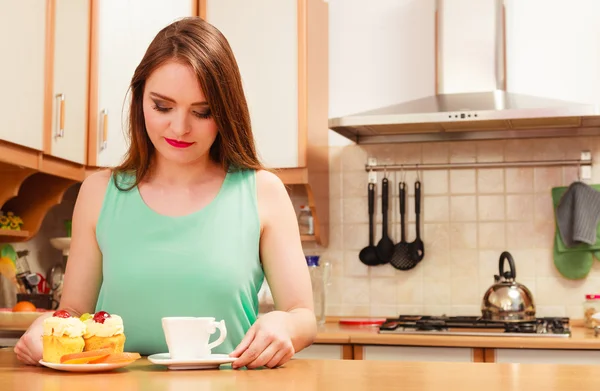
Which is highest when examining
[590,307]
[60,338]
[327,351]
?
[60,338]

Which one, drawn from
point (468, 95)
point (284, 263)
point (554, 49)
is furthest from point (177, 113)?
point (554, 49)

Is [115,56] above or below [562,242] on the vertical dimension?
above

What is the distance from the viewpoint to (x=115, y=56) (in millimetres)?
3207

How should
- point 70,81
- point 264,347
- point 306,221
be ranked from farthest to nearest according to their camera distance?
point 306,221 < point 70,81 < point 264,347

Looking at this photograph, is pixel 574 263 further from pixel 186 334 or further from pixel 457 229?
pixel 186 334

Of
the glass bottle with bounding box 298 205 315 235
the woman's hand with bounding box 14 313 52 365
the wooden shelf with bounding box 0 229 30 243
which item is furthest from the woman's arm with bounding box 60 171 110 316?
the glass bottle with bounding box 298 205 315 235

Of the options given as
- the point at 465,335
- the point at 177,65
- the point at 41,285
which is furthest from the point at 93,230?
the point at 41,285

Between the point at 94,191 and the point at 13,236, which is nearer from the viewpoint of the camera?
the point at 94,191

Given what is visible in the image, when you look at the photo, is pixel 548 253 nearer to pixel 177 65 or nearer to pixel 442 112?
pixel 442 112

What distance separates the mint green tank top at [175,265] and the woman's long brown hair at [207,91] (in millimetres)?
78

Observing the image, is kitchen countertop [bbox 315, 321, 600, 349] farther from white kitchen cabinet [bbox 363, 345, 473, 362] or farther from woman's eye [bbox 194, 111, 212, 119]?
woman's eye [bbox 194, 111, 212, 119]

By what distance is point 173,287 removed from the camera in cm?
136

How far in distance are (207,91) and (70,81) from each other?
5.85 feet

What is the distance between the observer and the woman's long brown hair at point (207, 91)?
137 cm
